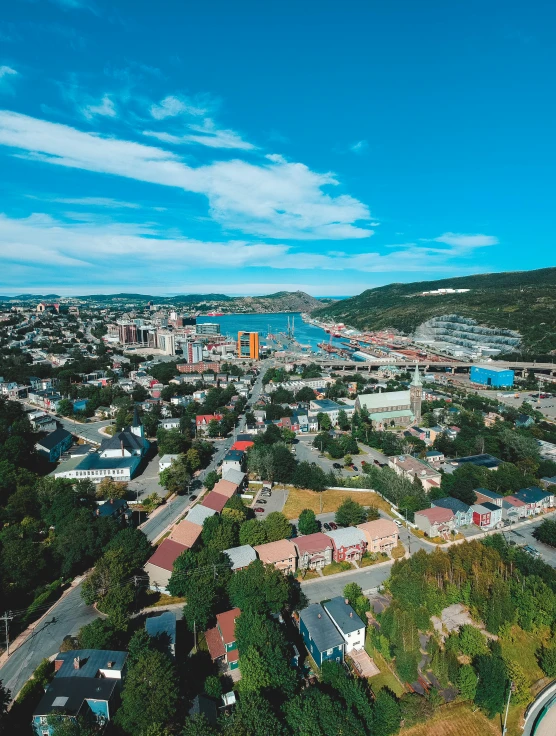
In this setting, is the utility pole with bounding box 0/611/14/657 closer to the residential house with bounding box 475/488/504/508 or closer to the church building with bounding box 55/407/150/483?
the church building with bounding box 55/407/150/483

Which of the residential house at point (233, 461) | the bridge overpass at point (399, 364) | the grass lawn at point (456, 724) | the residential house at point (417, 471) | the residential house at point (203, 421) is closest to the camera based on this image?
the grass lawn at point (456, 724)

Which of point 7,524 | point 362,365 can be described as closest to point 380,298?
point 362,365

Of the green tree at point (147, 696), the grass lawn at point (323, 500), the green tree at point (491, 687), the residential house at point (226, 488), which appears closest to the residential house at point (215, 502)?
the residential house at point (226, 488)

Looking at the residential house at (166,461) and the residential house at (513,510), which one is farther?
the residential house at (166,461)

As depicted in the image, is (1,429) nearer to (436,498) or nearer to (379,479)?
(379,479)

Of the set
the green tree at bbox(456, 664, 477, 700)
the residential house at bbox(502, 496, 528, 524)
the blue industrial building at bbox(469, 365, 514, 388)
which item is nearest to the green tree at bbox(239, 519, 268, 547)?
the green tree at bbox(456, 664, 477, 700)

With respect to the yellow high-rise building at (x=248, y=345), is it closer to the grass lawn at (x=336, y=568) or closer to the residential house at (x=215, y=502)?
the residential house at (x=215, y=502)
